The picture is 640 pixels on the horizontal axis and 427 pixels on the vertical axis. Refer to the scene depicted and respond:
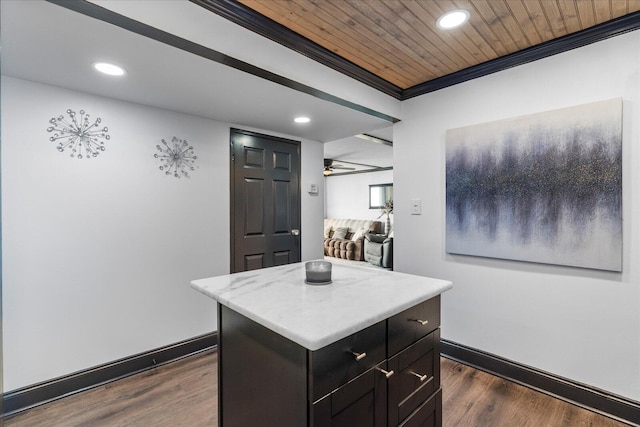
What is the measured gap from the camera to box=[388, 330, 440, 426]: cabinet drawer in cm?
115

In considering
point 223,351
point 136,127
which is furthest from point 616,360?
point 136,127

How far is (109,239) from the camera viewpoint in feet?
7.22

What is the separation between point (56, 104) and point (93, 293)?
52.1 inches

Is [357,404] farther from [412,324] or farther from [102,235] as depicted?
[102,235]

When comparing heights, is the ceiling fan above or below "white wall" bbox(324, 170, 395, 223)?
above

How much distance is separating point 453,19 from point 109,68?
203 centimetres

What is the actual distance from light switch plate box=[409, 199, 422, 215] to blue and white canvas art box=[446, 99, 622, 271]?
10.8 inches

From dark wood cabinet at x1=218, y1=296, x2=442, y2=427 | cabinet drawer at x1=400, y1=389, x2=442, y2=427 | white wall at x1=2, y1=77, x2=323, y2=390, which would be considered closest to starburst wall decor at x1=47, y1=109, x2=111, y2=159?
white wall at x1=2, y1=77, x2=323, y2=390

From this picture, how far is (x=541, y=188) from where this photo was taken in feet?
6.45

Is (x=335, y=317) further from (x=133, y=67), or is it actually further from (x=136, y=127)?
(x=136, y=127)

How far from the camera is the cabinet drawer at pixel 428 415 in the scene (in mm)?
1230

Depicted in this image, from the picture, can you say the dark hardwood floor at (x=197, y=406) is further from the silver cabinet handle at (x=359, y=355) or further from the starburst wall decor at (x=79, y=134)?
the starburst wall decor at (x=79, y=134)

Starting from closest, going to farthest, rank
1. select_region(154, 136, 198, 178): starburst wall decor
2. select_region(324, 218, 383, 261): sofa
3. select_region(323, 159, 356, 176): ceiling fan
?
select_region(154, 136, 198, 178): starburst wall decor < select_region(324, 218, 383, 261): sofa < select_region(323, 159, 356, 176): ceiling fan

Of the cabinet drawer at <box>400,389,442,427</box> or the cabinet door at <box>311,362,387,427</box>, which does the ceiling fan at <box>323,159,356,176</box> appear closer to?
the cabinet drawer at <box>400,389,442,427</box>
